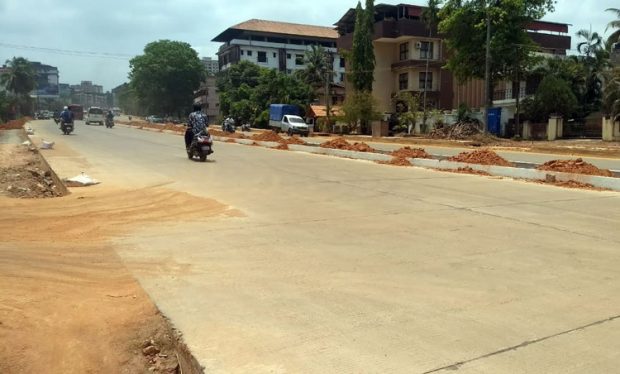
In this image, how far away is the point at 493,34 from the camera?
39.2 metres

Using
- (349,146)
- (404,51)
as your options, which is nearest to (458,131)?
(349,146)

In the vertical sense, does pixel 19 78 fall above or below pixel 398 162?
above

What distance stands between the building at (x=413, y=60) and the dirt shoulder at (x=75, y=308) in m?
50.1

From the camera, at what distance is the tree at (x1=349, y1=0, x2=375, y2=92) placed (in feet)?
176

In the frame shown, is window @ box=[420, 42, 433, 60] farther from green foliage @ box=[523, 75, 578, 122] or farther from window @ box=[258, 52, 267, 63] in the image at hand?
A: window @ box=[258, 52, 267, 63]

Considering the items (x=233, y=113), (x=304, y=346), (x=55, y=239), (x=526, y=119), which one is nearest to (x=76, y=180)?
(x=55, y=239)

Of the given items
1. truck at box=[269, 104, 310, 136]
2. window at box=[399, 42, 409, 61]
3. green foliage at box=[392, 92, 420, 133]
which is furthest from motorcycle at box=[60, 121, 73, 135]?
window at box=[399, 42, 409, 61]

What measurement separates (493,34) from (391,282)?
125 ft

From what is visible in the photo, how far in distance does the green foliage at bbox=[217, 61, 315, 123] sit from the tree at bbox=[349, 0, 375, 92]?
355 inches

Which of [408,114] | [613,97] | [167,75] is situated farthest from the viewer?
[167,75]

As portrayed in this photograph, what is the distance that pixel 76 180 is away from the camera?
40.9ft

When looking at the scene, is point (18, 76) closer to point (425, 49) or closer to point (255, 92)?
point (255, 92)

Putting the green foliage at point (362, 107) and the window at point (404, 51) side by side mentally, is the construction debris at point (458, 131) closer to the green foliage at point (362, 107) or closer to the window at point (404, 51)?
the green foliage at point (362, 107)

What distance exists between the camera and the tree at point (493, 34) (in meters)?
39.0
